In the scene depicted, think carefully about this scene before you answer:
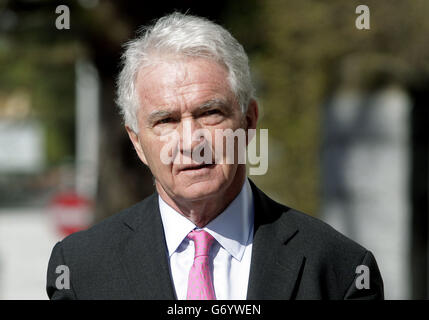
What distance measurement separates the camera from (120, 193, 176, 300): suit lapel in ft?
6.28

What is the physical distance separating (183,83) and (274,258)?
528 millimetres

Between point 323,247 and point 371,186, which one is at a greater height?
point 371,186

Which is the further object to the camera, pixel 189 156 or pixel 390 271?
pixel 390 271

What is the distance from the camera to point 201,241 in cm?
198

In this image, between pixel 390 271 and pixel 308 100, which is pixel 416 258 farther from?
pixel 308 100

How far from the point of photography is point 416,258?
546 cm

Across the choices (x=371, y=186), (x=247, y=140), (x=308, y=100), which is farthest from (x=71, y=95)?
(x=247, y=140)

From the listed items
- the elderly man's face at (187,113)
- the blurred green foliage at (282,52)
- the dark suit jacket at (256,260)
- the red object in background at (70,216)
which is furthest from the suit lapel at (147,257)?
the red object in background at (70,216)

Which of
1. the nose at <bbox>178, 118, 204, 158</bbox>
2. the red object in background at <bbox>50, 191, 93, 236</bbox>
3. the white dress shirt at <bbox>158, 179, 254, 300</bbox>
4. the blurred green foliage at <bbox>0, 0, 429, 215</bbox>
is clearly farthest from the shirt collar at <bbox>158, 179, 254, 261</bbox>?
the red object in background at <bbox>50, 191, 93, 236</bbox>

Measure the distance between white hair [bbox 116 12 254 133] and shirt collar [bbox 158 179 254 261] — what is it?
26cm

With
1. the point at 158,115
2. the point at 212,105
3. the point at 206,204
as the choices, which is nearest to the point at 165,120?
the point at 158,115

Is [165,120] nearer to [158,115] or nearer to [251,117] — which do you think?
[158,115]

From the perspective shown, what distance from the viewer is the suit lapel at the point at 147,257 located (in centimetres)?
191
